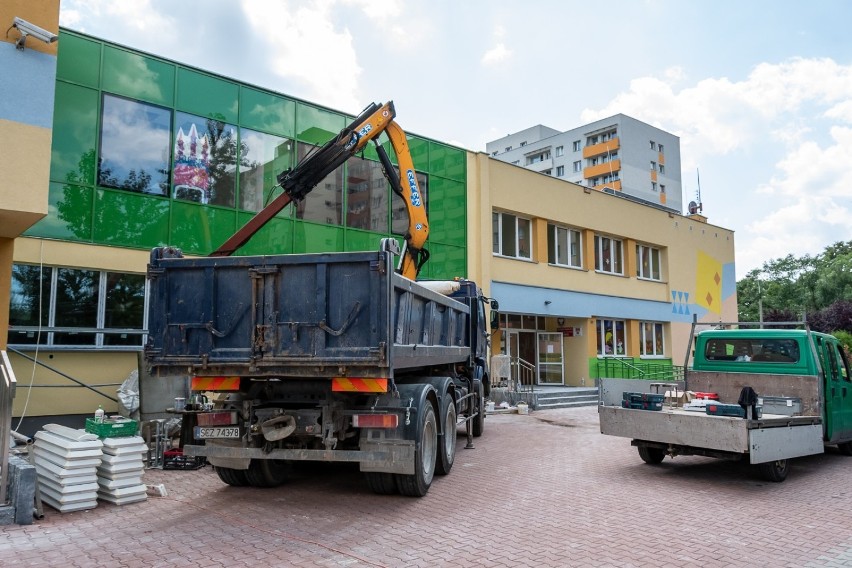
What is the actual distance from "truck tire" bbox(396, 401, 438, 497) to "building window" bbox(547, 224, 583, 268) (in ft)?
53.6

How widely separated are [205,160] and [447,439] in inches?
359

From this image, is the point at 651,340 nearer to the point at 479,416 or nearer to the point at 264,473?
the point at 479,416

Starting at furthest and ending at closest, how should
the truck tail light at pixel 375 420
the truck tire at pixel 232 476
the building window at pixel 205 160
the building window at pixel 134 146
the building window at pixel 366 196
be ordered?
1. the building window at pixel 366 196
2. the building window at pixel 205 160
3. the building window at pixel 134 146
4. the truck tire at pixel 232 476
5. the truck tail light at pixel 375 420

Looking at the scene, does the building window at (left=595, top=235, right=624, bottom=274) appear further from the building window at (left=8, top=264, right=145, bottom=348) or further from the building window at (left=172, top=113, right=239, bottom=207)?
the building window at (left=8, top=264, right=145, bottom=348)

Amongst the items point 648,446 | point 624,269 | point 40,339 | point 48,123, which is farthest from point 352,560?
point 624,269

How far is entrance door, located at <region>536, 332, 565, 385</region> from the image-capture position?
23.9 m

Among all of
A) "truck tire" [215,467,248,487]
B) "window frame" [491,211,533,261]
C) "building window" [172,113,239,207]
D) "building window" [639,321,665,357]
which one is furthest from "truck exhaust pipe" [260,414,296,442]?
"building window" [639,321,665,357]

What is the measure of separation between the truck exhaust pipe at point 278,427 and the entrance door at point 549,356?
18.4 meters

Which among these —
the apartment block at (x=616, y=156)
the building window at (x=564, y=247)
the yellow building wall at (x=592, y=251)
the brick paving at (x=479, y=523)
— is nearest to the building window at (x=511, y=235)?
the yellow building wall at (x=592, y=251)

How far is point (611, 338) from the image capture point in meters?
25.0

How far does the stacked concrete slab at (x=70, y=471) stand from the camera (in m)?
6.44

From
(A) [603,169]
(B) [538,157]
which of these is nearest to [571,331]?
(A) [603,169]

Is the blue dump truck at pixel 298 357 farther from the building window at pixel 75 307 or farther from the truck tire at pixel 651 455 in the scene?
the building window at pixel 75 307

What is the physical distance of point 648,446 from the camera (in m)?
8.62
